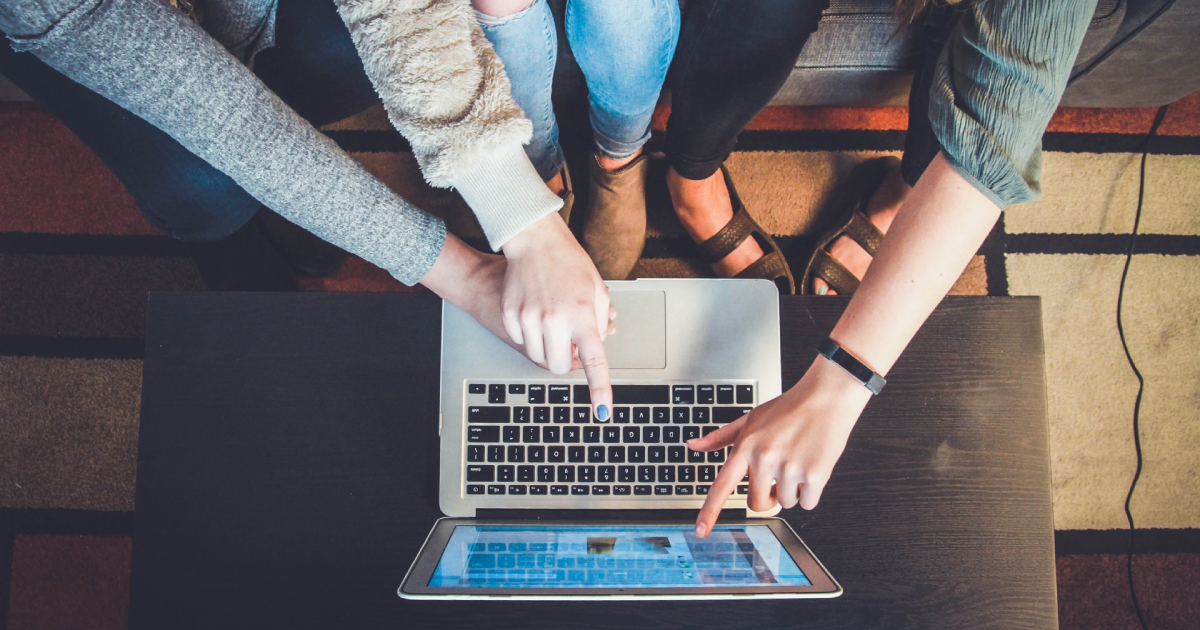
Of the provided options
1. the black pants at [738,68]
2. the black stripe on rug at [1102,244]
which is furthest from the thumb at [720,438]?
the black stripe on rug at [1102,244]

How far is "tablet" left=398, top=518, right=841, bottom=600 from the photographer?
50 cm

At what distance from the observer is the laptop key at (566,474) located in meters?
0.65

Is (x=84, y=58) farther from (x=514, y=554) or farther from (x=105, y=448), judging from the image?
(x=105, y=448)

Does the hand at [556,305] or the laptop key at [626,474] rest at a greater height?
the hand at [556,305]

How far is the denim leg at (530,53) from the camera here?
0.70m

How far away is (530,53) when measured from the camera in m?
0.74

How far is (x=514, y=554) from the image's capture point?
58 centimetres

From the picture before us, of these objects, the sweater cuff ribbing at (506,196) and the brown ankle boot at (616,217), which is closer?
the sweater cuff ribbing at (506,196)

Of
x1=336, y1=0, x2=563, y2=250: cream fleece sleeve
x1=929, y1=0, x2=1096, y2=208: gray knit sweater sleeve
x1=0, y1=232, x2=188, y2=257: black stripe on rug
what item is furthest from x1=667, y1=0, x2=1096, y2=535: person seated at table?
x1=0, y1=232, x2=188, y2=257: black stripe on rug

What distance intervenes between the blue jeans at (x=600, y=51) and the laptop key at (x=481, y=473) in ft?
1.60

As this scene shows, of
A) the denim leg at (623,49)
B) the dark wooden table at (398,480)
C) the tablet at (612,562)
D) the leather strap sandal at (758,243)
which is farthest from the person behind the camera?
the leather strap sandal at (758,243)

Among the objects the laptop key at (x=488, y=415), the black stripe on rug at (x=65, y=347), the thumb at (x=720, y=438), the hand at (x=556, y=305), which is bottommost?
the black stripe on rug at (x=65, y=347)

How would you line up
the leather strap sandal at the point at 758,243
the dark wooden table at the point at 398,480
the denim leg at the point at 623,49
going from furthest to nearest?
the leather strap sandal at the point at 758,243, the denim leg at the point at 623,49, the dark wooden table at the point at 398,480

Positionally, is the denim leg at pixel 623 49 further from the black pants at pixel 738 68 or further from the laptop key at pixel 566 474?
the laptop key at pixel 566 474
